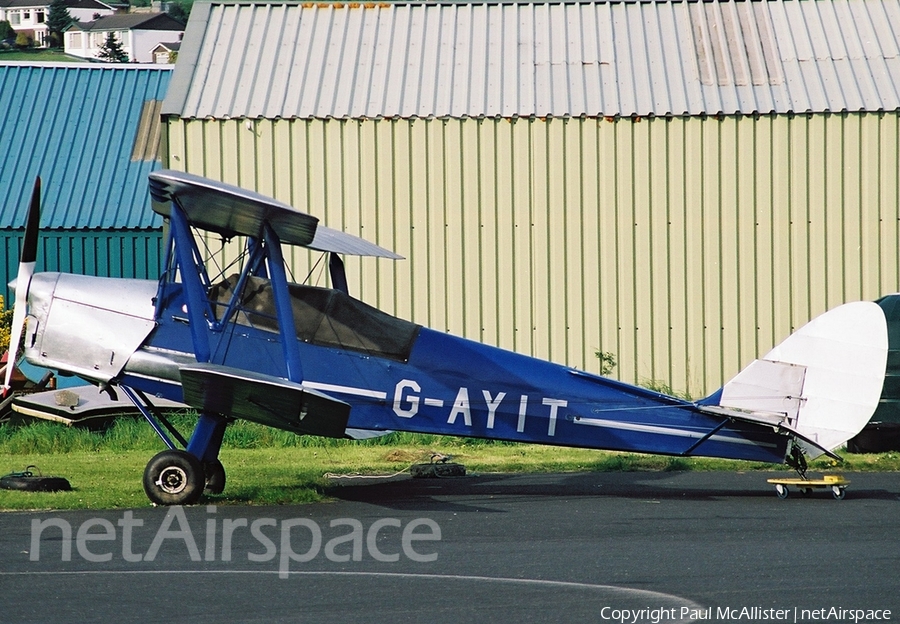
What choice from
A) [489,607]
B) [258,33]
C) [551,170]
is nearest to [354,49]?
[258,33]

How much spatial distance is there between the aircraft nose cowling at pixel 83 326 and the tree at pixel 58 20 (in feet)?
337

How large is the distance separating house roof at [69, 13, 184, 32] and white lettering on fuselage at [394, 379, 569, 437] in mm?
97073

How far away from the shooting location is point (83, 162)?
21.1 meters

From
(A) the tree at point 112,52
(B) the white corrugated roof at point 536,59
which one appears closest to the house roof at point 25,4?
(A) the tree at point 112,52

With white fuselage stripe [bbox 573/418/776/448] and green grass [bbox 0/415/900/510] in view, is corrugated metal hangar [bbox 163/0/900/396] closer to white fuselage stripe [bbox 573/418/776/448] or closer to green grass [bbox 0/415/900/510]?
green grass [bbox 0/415/900/510]

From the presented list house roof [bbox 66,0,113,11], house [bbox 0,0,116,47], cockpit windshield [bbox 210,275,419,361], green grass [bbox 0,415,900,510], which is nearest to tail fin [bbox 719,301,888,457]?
green grass [bbox 0,415,900,510]

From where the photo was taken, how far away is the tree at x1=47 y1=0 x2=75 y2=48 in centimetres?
10625

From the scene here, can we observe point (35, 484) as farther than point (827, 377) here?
Yes

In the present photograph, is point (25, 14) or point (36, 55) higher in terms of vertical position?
point (25, 14)

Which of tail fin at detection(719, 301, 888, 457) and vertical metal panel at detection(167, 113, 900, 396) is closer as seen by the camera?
tail fin at detection(719, 301, 888, 457)

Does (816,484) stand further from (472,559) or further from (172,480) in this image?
(172,480)

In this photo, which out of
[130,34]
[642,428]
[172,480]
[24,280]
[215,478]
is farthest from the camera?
[130,34]

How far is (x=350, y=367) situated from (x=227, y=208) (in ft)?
5.52

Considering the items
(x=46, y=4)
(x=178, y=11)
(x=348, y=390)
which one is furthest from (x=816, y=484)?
(x=46, y=4)
